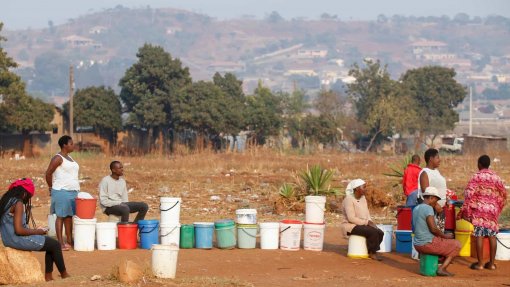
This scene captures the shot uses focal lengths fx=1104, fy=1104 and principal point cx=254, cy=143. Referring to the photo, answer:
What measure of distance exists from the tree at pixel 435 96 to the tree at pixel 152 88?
22896 millimetres

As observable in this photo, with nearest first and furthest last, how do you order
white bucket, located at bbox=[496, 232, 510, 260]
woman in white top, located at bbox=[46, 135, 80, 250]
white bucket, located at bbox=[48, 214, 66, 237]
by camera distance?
white bucket, located at bbox=[496, 232, 510, 260] < woman in white top, located at bbox=[46, 135, 80, 250] < white bucket, located at bbox=[48, 214, 66, 237]

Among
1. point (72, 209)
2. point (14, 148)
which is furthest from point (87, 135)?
point (72, 209)

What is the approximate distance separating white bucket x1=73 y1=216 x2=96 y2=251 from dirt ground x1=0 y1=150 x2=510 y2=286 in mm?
164

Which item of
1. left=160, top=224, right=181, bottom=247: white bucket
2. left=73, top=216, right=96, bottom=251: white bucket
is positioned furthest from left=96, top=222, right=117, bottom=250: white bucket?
left=160, top=224, right=181, bottom=247: white bucket

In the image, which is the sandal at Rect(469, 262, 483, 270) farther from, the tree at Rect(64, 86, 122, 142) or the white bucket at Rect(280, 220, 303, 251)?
the tree at Rect(64, 86, 122, 142)

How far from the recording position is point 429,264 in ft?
43.6

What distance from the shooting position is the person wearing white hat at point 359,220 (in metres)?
14.6

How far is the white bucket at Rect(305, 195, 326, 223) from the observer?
609 inches

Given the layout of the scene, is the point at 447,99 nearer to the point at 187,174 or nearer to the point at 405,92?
the point at 405,92

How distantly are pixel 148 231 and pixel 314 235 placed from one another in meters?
2.28

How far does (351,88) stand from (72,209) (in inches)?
2942

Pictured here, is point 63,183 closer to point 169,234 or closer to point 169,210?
point 169,210

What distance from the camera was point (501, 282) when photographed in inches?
500

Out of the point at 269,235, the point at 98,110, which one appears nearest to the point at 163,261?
the point at 269,235
